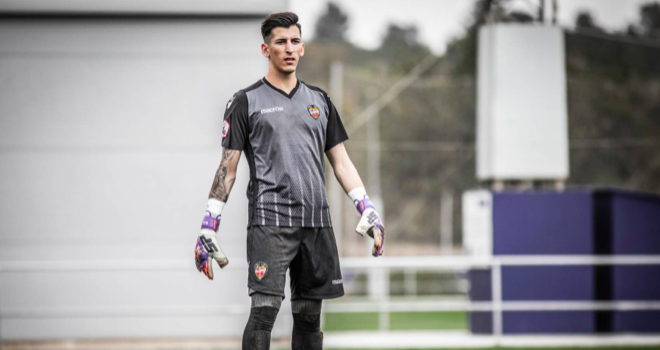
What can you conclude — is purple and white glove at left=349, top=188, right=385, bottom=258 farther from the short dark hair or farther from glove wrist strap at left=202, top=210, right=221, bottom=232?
the short dark hair

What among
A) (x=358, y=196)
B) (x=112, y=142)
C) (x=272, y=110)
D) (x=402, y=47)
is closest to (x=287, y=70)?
(x=272, y=110)

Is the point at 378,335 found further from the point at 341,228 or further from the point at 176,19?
→ the point at 341,228

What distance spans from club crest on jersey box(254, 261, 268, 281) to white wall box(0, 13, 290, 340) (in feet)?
16.8

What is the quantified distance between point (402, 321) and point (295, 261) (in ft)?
35.5

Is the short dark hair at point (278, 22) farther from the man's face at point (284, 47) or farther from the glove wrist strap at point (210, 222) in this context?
the glove wrist strap at point (210, 222)

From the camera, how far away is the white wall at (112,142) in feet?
30.0

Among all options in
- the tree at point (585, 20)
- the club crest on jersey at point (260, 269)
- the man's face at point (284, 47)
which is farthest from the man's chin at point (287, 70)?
the tree at point (585, 20)

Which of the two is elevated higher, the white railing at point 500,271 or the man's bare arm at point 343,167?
the man's bare arm at point 343,167

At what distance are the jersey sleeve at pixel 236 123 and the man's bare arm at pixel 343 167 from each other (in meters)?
0.47

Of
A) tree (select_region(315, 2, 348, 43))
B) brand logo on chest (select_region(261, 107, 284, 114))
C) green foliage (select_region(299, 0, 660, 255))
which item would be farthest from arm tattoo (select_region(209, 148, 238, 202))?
tree (select_region(315, 2, 348, 43))

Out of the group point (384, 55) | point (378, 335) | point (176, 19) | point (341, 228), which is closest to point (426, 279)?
point (341, 228)

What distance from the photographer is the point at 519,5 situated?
774 inches

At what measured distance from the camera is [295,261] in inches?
165

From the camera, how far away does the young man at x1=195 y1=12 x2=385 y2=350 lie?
404cm
